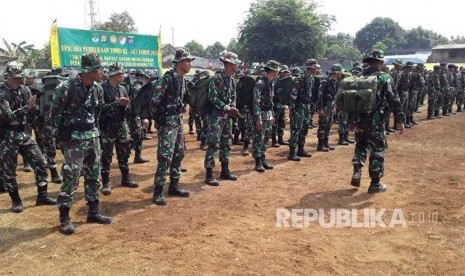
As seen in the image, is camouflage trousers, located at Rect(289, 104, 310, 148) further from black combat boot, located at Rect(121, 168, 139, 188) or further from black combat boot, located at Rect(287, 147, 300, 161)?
black combat boot, located at Rect(121, 168, 139, 188)

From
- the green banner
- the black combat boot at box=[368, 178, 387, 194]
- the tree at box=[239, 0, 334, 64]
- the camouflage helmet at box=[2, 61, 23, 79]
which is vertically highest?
the tree at box=[239, 0, 334, 64]

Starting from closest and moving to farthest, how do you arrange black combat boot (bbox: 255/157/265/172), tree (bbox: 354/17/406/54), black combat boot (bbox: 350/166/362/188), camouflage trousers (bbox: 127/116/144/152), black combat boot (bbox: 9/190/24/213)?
black combat boot (bbox: 9/190/24/213) < black combat boot (bbox: 350/166/362/188) < black combat boot (bbox: 255/157/265/172) < camouflage trousers (bbox: 127/116/144/152) < tree (bbox: 354/17/406/54)

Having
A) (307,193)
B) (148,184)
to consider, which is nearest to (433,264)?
(307,193)

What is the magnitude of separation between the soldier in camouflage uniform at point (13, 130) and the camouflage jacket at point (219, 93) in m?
2.76

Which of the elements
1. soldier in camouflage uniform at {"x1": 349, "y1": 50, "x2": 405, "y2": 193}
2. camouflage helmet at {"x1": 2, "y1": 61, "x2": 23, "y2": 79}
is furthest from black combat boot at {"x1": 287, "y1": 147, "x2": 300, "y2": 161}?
camouflage helmet at {"x1": 2, "y1": 61, "x2": 23, "y2": 79}

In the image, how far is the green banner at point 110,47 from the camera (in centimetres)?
1446

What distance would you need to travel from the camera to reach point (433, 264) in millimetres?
4000

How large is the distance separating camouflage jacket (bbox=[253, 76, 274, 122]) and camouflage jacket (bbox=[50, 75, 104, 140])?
3.37 meters

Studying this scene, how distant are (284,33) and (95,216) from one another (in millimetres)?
33976

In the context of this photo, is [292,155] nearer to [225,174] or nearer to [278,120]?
[278,120]

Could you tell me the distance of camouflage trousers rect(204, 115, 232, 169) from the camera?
673 cm

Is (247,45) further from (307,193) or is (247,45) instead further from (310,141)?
(307,193)

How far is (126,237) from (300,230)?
2.23 metres

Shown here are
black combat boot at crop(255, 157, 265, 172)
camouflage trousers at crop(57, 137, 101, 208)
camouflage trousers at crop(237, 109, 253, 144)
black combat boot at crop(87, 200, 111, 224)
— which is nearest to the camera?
camouflage trousers at crop(57, 137, 101, 208)
